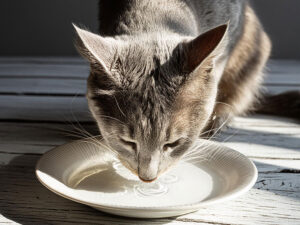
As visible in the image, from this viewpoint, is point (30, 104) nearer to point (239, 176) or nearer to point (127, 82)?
point (127, 82)

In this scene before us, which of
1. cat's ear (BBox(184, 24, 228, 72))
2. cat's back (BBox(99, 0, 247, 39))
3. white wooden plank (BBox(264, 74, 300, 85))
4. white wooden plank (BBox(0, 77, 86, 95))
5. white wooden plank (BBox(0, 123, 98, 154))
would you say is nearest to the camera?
cat's ear (BBox(184, 24, 228, 72))

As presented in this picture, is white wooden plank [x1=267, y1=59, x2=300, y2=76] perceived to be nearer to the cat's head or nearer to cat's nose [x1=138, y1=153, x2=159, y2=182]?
the cat's head

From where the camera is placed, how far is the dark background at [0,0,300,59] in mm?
2693

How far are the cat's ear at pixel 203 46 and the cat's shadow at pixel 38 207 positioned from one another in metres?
0.39

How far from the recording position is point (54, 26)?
9.48 feet

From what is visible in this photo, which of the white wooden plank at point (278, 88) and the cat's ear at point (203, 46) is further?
the white wooden plank at point (278, 88)

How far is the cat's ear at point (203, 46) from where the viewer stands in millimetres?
965

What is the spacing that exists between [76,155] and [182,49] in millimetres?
439

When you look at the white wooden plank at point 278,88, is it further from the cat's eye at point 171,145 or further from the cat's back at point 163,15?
the cat's eye at point 171,145

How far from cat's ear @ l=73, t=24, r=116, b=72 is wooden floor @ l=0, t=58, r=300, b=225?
1.20 feet

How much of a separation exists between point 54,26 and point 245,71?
1.49 meters

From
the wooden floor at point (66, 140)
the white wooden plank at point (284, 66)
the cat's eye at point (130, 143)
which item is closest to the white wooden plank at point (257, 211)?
the wooden floor at point (66, 140)

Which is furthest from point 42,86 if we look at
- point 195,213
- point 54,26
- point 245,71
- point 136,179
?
point 195,213

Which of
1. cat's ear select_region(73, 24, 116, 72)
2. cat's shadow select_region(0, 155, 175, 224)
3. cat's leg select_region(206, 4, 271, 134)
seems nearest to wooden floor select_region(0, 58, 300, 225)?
cat's shadow select_region(0, 155, 175, 224)
